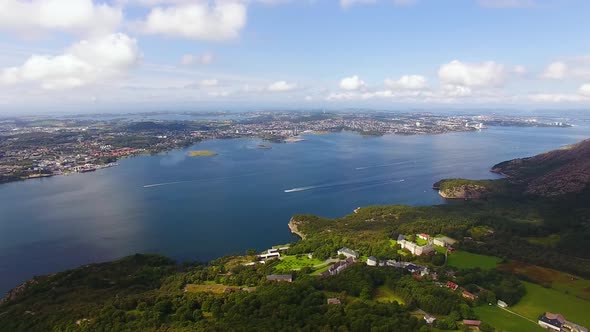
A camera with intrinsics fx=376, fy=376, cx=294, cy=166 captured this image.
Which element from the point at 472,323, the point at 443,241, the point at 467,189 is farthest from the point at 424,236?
the point at 467,189

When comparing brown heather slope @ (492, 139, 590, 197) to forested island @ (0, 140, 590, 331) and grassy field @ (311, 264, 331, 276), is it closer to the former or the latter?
forested island @ (0, 140, 590, 331)

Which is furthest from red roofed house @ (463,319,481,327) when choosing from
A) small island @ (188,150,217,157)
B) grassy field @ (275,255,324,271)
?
small island @ (188,150,217,157)

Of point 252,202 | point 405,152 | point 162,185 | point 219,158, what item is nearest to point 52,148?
point 219,158

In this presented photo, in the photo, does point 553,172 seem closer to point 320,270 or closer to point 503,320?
point 503,320

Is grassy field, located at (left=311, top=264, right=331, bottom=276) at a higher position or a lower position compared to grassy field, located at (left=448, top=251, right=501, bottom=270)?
higher

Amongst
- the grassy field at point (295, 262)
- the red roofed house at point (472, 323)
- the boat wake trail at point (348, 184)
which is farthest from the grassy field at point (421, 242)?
the boat wake trail at point (348, 184)
